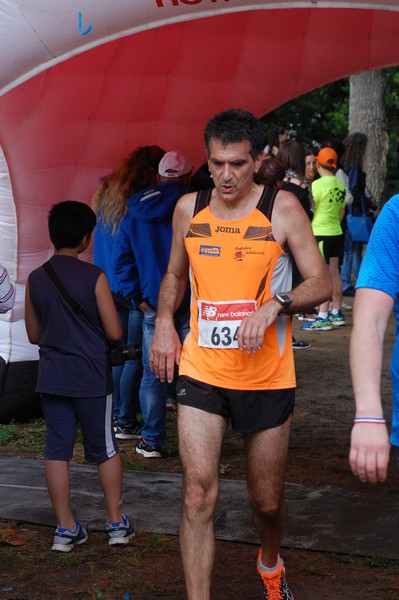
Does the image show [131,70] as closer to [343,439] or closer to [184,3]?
[184,3]

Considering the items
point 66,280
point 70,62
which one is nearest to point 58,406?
point 66,280

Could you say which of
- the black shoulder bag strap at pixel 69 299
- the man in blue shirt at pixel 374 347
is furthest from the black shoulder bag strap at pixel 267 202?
the black shoulder bag strap at pixel 69 299

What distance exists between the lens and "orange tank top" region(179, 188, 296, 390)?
4277mm

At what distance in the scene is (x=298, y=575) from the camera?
16.4 feet

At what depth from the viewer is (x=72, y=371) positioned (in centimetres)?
531

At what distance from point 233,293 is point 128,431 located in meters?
3.70

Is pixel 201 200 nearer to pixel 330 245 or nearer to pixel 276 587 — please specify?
pixel 276 587

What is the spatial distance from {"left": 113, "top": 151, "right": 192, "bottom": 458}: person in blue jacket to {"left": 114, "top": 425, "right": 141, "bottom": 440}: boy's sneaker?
1.49 ft

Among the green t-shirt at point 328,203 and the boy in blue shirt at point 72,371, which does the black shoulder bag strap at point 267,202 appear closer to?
the boy in blue shirt at point 72,371

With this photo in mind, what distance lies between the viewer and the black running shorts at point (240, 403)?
4266mm

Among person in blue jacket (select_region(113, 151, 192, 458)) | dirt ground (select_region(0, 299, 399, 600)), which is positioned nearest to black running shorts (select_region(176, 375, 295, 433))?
dirt ground (select_region(0, 299, 399, 600))

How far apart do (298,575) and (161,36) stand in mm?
4556

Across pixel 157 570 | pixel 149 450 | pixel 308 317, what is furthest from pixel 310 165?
pixel 157 570

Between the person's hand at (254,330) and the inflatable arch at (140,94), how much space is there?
9.32ft
